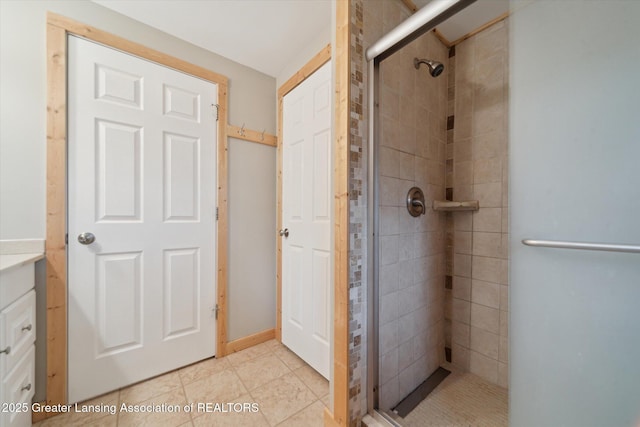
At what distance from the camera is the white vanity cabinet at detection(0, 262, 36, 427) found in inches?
32.7

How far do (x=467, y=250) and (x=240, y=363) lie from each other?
1.74m

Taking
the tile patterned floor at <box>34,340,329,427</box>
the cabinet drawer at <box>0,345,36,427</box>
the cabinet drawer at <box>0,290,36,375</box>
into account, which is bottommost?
the tile patterned floor at <box>34,340,329,427</box>

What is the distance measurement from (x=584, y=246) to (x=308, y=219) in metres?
1.25

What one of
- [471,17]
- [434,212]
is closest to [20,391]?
[434,212]

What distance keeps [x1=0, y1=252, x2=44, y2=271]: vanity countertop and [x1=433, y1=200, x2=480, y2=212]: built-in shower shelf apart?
6.64 ft

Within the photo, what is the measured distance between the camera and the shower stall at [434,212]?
1098 millimetres

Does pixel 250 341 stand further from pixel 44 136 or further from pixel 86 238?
pixel 44 136

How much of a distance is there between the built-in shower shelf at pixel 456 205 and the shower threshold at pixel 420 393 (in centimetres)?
106

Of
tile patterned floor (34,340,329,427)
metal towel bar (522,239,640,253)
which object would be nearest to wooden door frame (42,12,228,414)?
tile patterned floor (34,340,329,427)

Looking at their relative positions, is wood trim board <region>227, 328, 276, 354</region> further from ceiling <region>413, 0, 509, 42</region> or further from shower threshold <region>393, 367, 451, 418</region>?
ceiling <region>413, 0, 509, 42</region>

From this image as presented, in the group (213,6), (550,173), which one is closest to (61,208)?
(213,6)

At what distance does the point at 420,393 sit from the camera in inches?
50.1

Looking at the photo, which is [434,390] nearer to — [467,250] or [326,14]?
[467,250]

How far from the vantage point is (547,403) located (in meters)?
0.70
